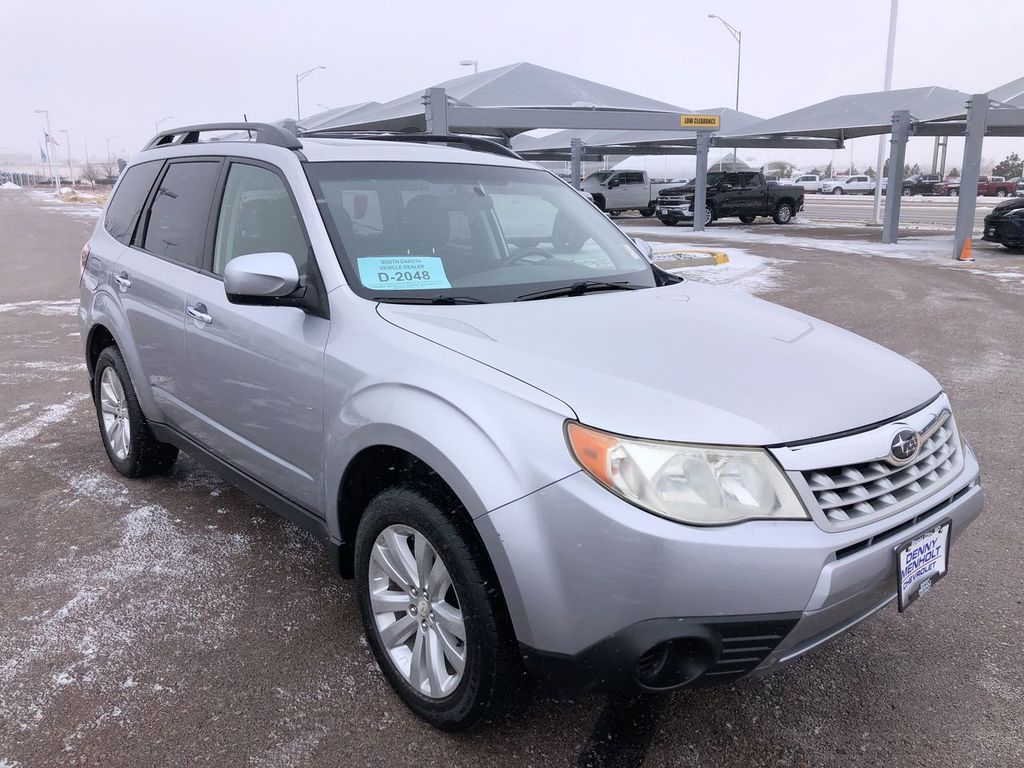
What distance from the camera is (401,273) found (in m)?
2.96

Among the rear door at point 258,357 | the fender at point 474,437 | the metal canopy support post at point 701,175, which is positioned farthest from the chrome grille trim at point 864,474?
the metal canopy support post at point 701,175

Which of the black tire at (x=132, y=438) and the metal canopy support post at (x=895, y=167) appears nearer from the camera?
the black tire at (x=132, y=438)

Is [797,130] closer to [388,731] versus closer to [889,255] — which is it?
[889,255]

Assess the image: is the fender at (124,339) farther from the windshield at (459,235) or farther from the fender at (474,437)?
the fender at (474,437)

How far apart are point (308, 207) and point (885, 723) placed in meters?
2.64

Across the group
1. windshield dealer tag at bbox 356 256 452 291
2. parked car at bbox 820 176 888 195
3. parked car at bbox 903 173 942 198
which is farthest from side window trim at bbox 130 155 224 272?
parked car at bbox 820 176 888 195

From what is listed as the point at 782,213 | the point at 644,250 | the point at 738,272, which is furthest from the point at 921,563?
the point at 782,213

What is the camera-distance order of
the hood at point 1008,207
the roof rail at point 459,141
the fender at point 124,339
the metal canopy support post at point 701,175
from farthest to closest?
1. the metal canopy support post at point 701,175
2. the hood at point 1008,207
3. the fender at point 124,339
4. the roof rail at point 459,141

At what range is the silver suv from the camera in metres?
2.03

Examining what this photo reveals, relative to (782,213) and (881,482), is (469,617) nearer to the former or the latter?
(881,482)

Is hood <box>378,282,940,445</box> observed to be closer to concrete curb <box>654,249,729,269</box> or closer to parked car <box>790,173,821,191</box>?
concrete curb <box>654,249,729,269</box>

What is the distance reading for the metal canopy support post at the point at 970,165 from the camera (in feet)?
51.7

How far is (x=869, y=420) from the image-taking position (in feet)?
7.57

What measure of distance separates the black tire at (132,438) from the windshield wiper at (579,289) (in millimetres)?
2434
